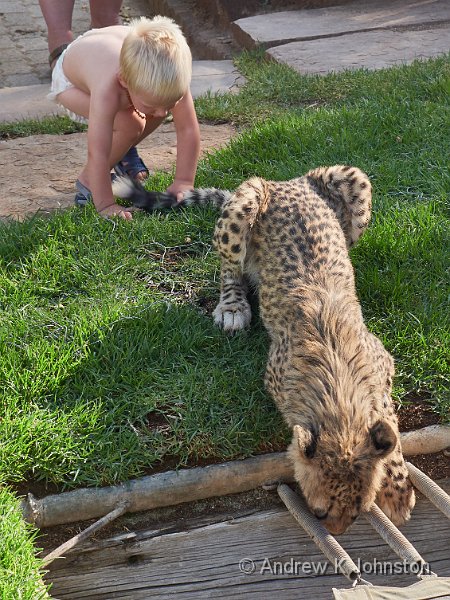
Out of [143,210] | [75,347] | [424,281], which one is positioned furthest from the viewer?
[143,210]

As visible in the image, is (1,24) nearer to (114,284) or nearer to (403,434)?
(114,284)

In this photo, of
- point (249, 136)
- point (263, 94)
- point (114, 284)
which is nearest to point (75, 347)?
point (114, 284)

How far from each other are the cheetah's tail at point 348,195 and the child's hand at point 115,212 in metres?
1.23

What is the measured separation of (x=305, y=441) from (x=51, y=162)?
3.81 meters

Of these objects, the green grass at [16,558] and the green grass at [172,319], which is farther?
the green grass at [172,319]

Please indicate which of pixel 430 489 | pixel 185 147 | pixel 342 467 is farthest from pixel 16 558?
pixel 185 147

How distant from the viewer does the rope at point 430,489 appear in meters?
3.39

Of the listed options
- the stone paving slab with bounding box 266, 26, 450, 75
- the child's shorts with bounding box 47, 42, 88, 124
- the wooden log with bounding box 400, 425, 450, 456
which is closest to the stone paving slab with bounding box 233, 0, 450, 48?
the stone paving slab with bounding box 266, 26, 450, 75

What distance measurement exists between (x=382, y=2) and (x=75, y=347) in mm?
6943

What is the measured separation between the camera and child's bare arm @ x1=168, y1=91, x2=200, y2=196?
18.0 ft

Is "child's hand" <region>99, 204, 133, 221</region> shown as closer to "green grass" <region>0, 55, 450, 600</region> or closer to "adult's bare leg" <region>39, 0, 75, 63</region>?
"green grass" <region>0, 55, 450, 600</region>

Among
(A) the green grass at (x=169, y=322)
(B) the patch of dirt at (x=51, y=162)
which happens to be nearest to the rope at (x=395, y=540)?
(A) the green grass at (x=169, y=322)

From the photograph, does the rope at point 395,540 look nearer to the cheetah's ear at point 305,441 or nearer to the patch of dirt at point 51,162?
the cheetah's ear at point 305,441

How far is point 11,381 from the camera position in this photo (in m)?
3.82
